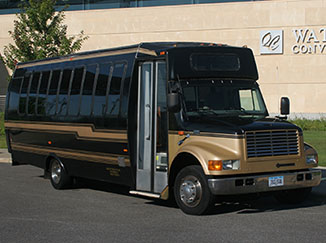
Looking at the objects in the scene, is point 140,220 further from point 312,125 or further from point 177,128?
point 312,125

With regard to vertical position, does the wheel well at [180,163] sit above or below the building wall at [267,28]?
below

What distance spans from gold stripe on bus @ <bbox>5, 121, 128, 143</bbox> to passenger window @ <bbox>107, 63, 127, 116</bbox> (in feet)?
1.33

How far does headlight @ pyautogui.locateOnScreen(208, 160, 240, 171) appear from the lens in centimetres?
954

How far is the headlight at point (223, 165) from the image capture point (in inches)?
376

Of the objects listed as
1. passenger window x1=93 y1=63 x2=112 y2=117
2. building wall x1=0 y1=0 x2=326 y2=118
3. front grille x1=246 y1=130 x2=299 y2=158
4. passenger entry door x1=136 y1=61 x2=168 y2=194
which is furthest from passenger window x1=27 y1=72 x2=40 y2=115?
building wall x1=0 y1=0 x2=326 y2=118

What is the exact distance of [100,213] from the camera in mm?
10477

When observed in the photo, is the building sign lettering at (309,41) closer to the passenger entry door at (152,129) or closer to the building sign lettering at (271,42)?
the building sign lettering at (271,42)

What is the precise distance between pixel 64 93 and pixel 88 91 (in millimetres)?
1073

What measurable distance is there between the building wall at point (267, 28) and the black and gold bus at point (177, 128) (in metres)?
26.8

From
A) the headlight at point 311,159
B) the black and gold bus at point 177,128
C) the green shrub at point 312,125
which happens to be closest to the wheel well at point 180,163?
the black and gold bus at point 177,128

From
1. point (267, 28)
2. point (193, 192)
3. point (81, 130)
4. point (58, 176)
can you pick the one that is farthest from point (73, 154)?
point (267, 28)

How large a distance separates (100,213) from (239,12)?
30690 mm

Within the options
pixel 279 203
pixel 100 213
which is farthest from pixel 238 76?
pixel 100 213

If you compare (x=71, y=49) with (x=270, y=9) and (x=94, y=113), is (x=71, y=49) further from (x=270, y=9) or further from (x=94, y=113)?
(x=94, y=113)
